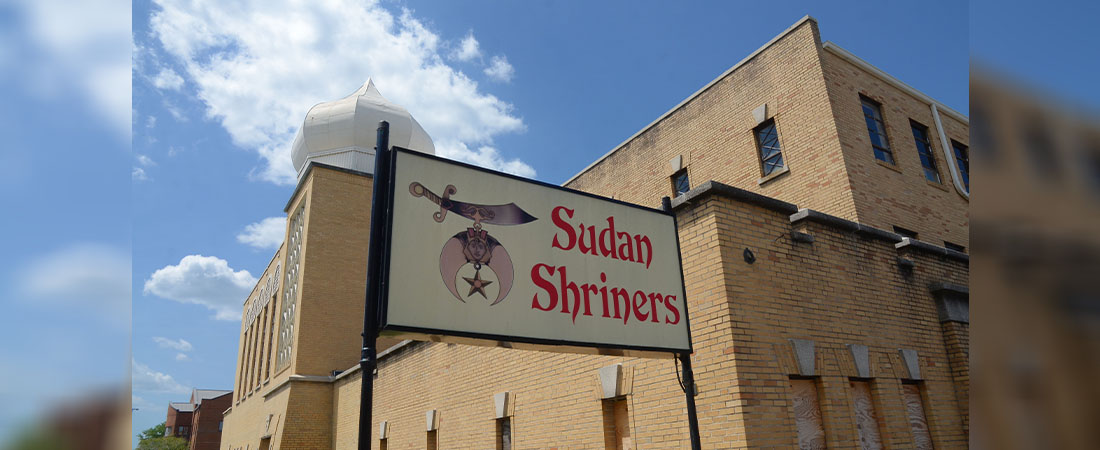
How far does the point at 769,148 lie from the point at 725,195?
797 cm

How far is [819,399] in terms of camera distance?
862cm

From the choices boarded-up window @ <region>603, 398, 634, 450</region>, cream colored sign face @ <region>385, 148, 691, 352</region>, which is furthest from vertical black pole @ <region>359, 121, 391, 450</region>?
boarded-up window @ <region>603, 398, 634, 450</region>

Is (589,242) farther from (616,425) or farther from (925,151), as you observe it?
(925,151)

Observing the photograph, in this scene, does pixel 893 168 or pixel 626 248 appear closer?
pixel 626 248

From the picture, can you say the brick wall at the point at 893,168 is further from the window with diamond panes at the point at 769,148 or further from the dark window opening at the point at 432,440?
the dark window opening at the point at 432,440

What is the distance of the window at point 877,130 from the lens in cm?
1526

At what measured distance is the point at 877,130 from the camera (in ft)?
51.4

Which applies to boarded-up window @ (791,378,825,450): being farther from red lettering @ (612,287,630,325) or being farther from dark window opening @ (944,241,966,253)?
dark window opening @ (944,241,966,253)

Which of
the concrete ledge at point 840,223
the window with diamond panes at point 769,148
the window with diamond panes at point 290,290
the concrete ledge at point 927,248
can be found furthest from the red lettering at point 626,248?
the window with diamond panes at point 290,290

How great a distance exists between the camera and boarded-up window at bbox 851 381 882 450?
8.98 metres

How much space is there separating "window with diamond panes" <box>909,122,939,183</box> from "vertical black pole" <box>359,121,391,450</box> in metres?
15.3

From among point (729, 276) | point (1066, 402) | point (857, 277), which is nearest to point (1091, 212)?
point (1066, 402)

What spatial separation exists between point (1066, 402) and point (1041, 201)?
0.26m

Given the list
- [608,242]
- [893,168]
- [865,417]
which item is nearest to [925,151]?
[893,168]
